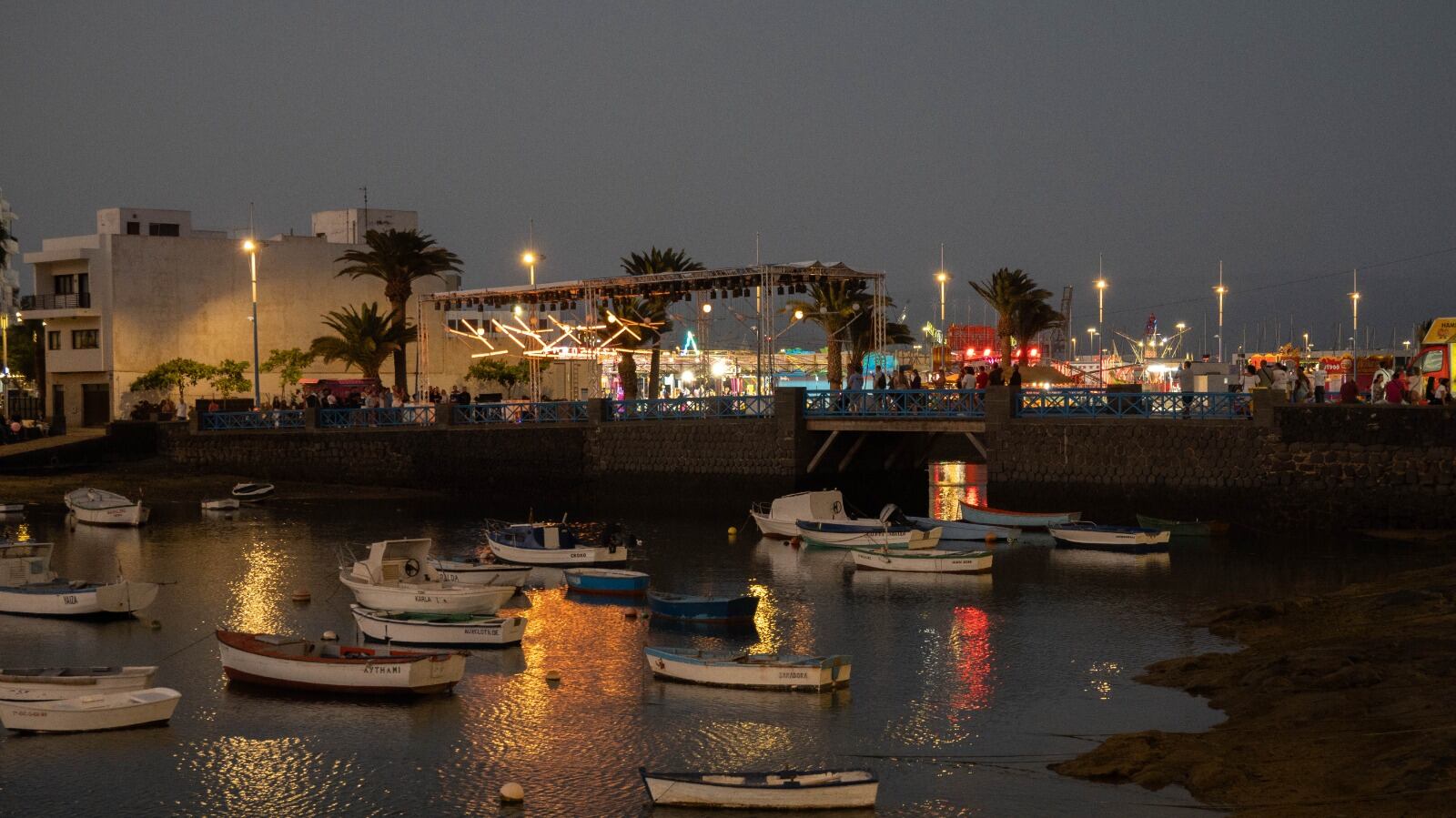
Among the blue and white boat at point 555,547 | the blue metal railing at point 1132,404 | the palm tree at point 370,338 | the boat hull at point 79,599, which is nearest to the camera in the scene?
the boat hull at point 79,599

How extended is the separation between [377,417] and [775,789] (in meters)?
50.8

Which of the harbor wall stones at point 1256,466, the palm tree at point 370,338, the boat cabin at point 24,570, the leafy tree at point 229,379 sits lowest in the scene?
the boat cabin at point 24,570

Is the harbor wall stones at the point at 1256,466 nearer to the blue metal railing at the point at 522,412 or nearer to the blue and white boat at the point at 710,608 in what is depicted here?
the blue metal railing at the point at 522,412

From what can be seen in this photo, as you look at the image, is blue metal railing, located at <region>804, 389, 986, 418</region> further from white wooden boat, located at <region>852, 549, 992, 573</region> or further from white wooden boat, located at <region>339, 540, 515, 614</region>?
white wooden boat, located at <region>339, 540, 515, 614</region>

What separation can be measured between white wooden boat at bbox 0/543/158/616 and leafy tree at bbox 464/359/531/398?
175 feet

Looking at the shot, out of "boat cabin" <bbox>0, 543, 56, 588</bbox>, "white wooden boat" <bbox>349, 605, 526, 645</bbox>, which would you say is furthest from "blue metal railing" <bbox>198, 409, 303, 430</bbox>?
"white wooden boat" <bbox>349, 605, 526, 645</bbox>

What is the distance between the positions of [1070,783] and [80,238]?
8074 centimetres

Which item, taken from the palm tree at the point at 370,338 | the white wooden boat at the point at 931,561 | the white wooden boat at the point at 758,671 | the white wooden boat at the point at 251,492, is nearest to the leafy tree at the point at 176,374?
the palm tree at the point at 370,338

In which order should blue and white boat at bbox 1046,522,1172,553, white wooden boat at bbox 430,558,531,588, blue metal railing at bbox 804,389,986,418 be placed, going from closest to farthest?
1. white wooden boat at bbox 430,558,531,588
2. blue and white boat at bbox 1046,522,1172,553
3. blue metal railing at bbox 804,389,986,418

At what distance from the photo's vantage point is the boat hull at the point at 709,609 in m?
32.6

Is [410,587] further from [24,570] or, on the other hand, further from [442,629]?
[24,570]

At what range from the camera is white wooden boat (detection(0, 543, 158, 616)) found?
33812mm

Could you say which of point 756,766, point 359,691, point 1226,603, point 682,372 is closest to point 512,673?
point 359,691

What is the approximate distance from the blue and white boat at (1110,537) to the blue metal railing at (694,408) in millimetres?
13994
